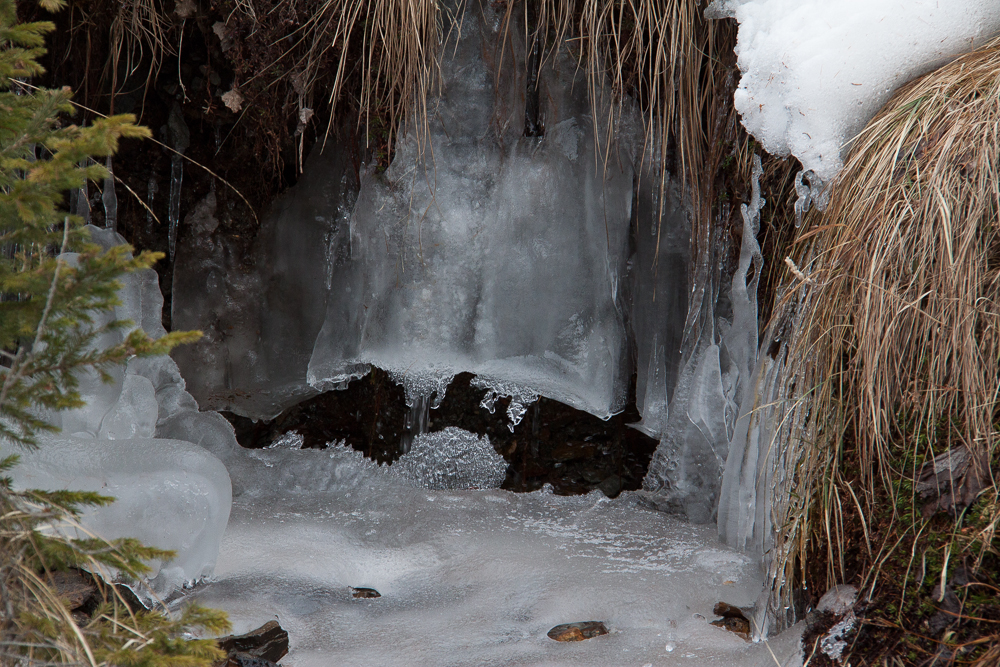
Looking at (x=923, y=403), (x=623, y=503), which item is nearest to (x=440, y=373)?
(x=623, y=503)

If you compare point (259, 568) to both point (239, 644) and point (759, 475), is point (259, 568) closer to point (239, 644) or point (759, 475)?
point (239, 644)

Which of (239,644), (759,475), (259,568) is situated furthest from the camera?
(259,568)

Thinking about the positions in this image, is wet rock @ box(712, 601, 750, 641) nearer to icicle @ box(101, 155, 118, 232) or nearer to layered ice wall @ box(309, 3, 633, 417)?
layered ice wall @ box(309, 3, 633, 417)

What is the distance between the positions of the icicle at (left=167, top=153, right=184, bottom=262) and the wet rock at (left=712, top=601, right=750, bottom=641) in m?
2.69

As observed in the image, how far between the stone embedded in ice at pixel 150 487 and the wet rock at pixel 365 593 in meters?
0.47

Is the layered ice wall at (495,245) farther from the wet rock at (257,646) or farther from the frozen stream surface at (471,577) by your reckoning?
the wet rock at (257,646)

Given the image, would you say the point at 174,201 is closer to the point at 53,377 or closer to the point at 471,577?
the point at 471,577

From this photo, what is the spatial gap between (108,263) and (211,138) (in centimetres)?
220

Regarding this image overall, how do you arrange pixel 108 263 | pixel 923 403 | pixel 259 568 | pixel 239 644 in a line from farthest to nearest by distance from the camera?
1. pixel 259 568
2. pixel 239 644
3. pixel 923 403
4. pixel 108 263

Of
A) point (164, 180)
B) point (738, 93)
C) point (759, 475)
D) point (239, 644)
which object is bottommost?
point (239, 644)

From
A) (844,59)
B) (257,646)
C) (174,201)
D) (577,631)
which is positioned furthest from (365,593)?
(844,59)

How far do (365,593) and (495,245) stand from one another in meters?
1.40

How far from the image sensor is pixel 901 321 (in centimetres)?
180

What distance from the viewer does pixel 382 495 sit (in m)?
3.31
